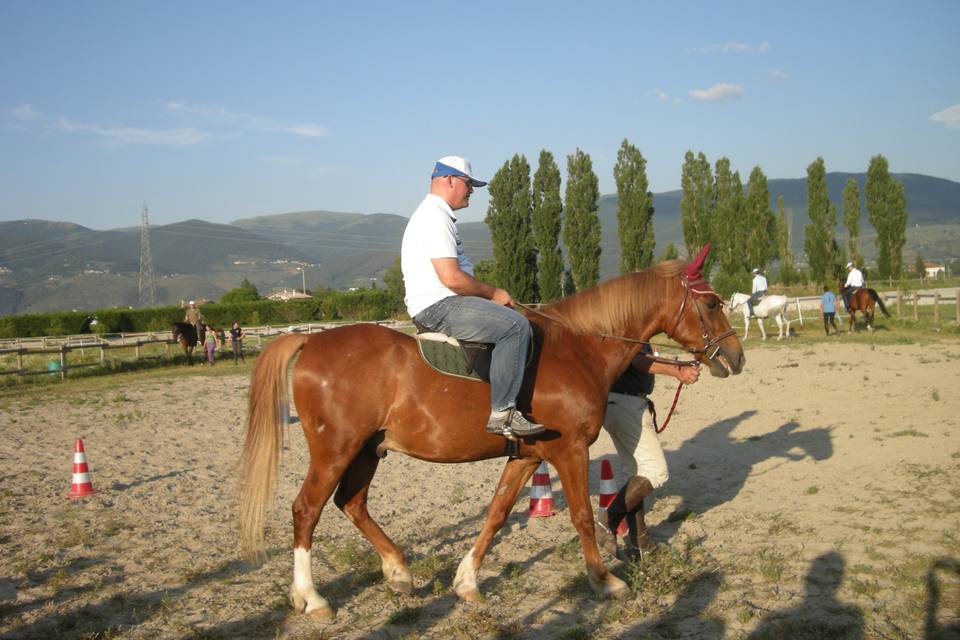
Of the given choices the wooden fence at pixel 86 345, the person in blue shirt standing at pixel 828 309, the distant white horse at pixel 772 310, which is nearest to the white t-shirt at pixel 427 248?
the wooden fence at pixel 86 345

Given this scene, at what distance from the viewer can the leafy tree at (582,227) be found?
49.0 meters

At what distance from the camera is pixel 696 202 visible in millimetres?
63719

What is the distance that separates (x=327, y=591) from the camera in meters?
5.69

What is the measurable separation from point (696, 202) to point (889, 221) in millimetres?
14522

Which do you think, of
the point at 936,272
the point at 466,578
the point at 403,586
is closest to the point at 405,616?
the point at 403,586

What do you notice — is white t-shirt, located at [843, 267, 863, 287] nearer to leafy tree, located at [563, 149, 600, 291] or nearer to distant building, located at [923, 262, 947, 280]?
leafy tree, located at [563, 149, 600, 291]

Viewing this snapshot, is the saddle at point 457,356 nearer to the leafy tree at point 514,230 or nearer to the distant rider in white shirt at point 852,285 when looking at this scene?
the distant rider in white shirt at point 852,285

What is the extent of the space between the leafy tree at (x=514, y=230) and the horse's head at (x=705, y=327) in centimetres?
4077

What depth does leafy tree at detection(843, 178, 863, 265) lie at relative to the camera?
6469 centimetres

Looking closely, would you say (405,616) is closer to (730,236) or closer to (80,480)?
(80,480)

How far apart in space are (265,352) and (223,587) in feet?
5.64

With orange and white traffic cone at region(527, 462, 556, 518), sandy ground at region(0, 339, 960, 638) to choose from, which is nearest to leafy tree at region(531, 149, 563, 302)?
sandy ground at region(0, 339, 960, 638)

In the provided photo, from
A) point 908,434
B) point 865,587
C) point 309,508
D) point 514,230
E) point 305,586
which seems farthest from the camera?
point 514,230

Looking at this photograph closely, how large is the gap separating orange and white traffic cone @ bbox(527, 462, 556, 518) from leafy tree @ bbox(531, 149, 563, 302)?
3975 cm
